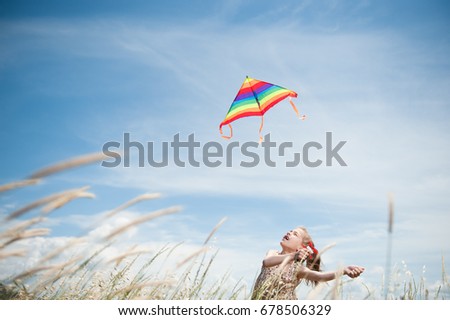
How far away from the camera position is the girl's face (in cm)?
383

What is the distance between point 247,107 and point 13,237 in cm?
573

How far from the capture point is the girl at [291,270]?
10.6 feet

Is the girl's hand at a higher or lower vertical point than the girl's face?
lower

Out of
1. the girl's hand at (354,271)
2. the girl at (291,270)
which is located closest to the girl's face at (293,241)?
the girl at (291,270)

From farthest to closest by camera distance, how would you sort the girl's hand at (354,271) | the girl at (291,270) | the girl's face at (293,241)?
the girl's face at (293,241) < the girl at (291,270) < the girl's hand at (354,271)

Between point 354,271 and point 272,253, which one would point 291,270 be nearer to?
point 272,253

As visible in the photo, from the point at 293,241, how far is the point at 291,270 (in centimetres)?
26

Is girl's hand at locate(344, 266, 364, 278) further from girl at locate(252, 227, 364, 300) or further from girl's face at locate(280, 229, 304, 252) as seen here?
girl's face at locate(280, 229, 304, 252)

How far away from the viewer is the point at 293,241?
12.6 ft

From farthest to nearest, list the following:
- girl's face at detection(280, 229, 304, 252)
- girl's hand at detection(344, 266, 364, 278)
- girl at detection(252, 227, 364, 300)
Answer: girl's face at detection(280, 229, 304, 252) < girl at detection(252, 227, 364, 300) < girl's hand at detection(344, 266, 364, 278)

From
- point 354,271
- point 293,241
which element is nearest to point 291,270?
point 293,241

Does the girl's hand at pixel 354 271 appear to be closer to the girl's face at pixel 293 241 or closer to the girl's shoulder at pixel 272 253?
the girl's face at pixel 293 241

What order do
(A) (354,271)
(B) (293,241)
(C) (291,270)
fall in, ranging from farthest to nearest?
(B) (293,241)
(C) (291,270)
(A) (354,271)

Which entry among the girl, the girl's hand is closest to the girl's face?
the girl
